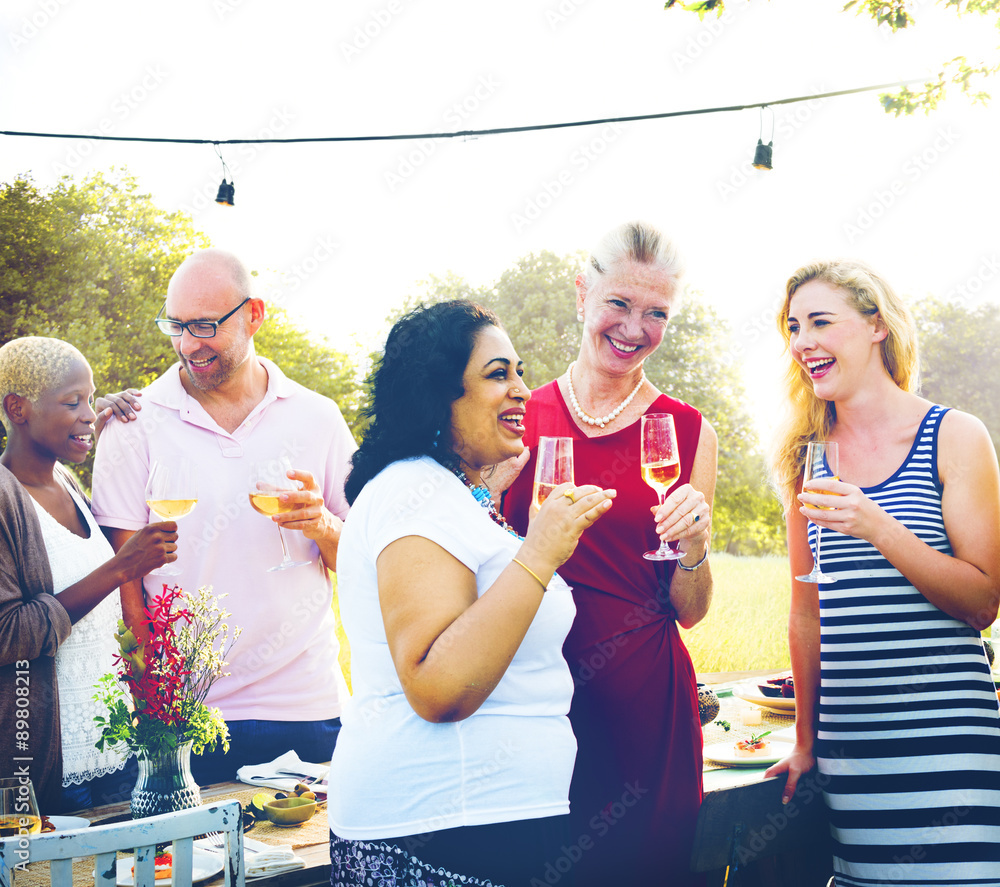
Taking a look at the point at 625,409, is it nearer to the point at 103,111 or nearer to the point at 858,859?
the point at 858,859

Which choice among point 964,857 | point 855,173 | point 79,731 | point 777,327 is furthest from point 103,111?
point 855,173

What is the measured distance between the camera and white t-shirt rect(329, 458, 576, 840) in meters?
1.71

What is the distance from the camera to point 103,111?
7809 mm

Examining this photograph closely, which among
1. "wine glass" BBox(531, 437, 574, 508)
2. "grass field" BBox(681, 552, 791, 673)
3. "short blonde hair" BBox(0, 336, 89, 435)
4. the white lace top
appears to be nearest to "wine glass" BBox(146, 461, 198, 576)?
the white lace top

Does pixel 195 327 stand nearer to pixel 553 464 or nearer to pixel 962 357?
pixel 553 464

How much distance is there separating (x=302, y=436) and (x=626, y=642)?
1.53 metres

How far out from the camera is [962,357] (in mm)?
24594

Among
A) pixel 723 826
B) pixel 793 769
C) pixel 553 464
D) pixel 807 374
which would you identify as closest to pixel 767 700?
pixel 793 769

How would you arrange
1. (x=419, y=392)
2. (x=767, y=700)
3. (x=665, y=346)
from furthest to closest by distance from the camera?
(x=665, y=346) → (x=767, y=700) → (x=419, y=392)

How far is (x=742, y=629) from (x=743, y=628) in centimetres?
8

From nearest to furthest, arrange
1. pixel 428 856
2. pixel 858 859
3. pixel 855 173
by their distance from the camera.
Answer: pixel 428 856
pixel 858 859
pixel 855 173

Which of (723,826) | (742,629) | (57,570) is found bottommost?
(742,629)

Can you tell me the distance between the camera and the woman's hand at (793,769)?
251cm

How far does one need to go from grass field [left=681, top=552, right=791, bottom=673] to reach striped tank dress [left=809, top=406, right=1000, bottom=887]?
9.02 m
